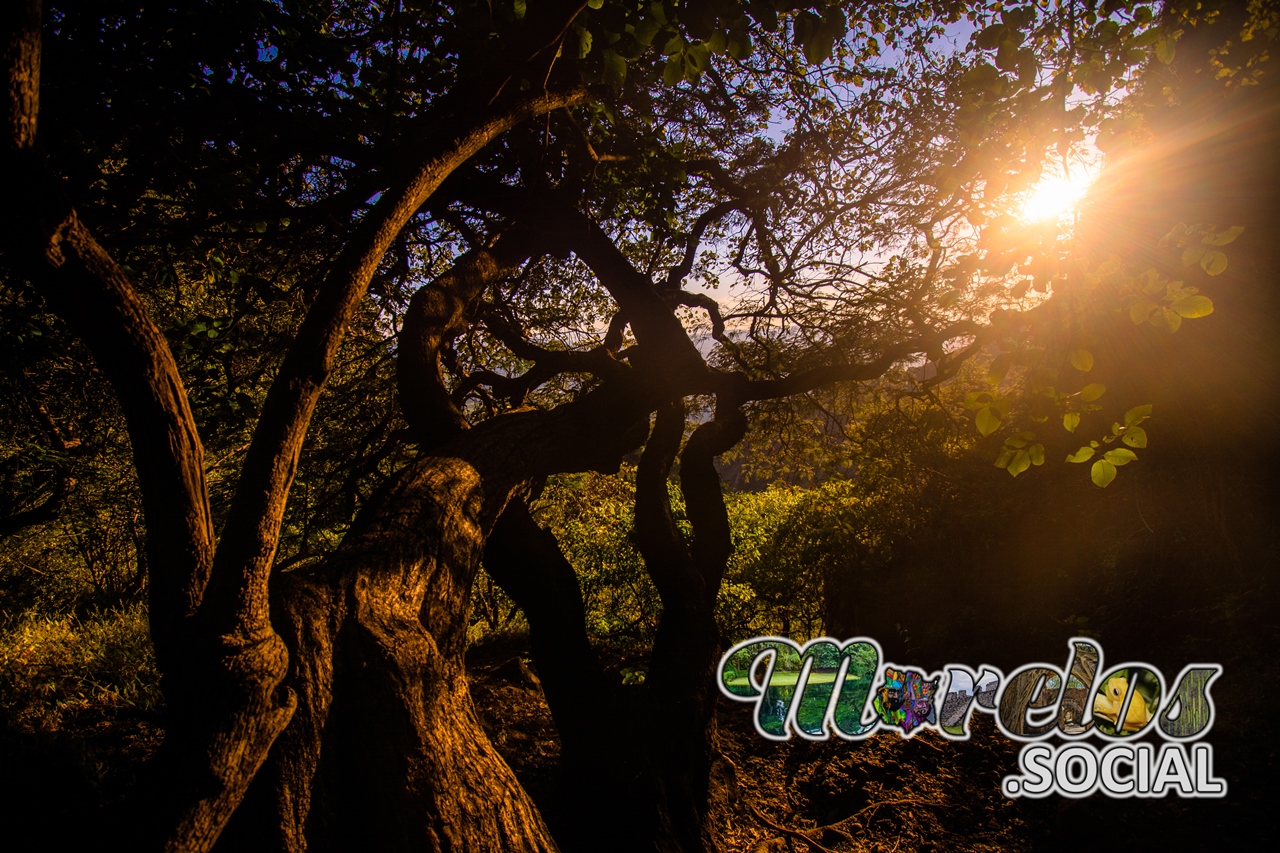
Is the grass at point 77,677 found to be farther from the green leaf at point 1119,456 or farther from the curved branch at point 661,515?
the green leaf at point 1119,456

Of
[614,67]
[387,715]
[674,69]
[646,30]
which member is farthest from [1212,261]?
[387,715]

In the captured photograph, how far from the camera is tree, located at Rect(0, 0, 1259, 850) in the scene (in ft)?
5.06

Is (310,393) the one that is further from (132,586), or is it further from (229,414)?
(132,586)

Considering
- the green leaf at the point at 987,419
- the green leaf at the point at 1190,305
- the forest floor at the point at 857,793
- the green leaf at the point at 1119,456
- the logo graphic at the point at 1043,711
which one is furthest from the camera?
the logo graphic at the point at 1043,711

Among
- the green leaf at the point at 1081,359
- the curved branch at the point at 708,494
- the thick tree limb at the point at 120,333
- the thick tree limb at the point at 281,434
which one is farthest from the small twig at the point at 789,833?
the thick tree limb at the point at 120,333

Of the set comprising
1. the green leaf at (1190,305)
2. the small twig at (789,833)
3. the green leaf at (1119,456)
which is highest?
the green leaf at (1190,305)

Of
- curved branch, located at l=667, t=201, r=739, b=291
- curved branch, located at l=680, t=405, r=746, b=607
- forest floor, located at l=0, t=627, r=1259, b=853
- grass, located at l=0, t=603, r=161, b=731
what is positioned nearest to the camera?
forest floor, located at l=0, t=627, r=1259, b=853

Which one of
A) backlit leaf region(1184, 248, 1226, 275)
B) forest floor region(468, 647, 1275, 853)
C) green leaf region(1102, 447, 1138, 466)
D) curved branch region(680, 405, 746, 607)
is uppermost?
curved branch region(680, 405, 746, 607)

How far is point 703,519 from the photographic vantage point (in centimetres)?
489

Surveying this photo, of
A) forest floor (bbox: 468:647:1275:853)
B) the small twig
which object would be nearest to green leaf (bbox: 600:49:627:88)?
forest floor (bbox: 468:647:1275:853)

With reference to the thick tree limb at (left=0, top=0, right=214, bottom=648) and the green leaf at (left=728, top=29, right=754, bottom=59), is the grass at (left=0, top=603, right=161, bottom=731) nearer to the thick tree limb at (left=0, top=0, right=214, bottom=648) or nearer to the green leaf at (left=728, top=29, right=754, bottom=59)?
the thick tree limb at (left=0, top=0, right=214, bottom=648)

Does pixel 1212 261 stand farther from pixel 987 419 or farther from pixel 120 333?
pixel 120 333

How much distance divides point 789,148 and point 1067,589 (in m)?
6.39

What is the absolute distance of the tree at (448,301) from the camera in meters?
1.54
